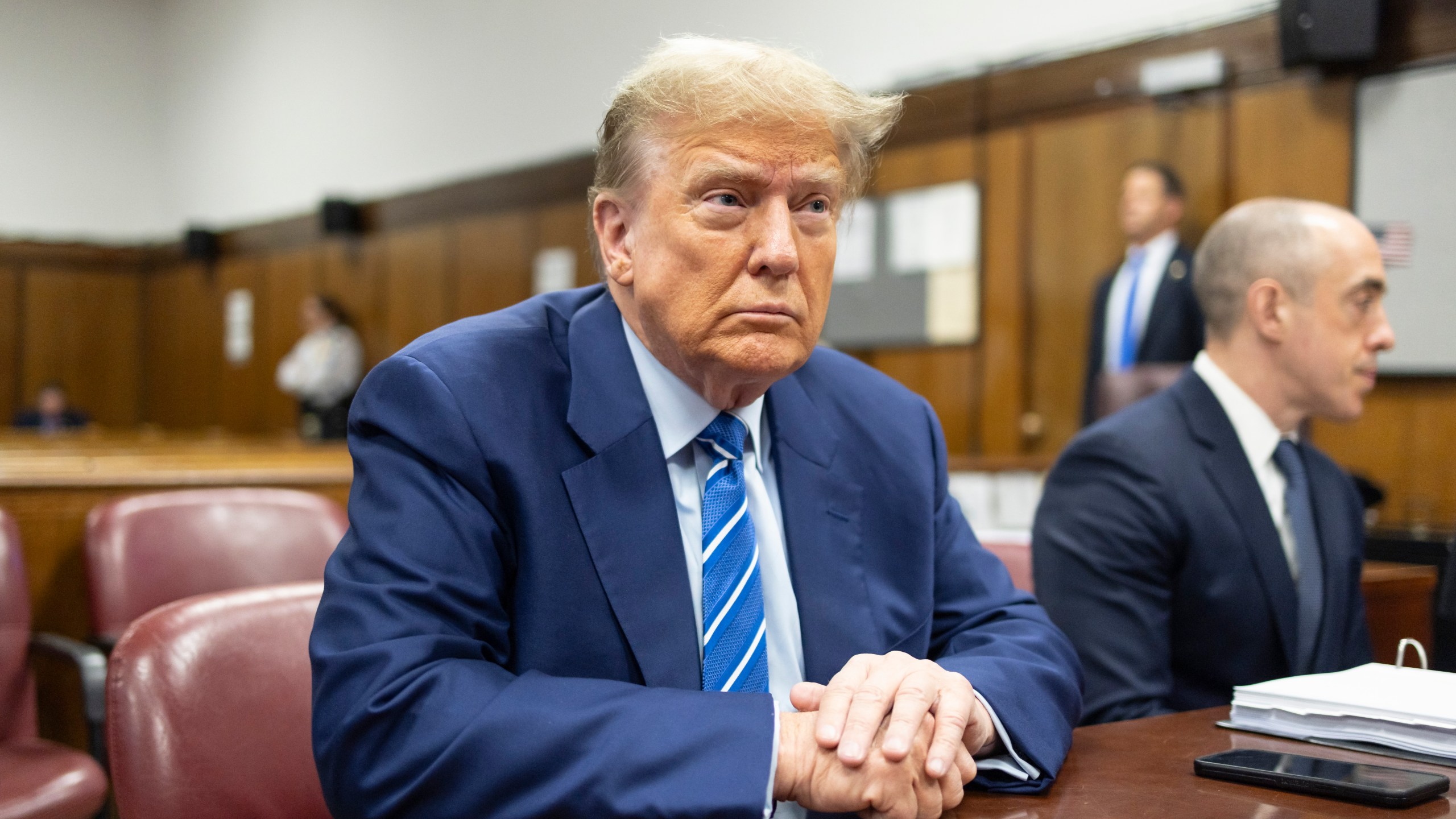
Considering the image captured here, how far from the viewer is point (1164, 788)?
1117 mm

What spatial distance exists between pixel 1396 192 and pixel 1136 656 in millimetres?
3795

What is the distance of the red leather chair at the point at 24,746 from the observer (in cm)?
233

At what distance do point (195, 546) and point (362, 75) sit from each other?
28.6 feet

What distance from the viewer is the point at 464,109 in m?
9.82

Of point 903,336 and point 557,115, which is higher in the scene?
point 557,115

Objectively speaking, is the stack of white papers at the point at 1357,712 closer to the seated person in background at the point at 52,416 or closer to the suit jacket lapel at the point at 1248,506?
the suit jacket lapel at the point at 1248,506

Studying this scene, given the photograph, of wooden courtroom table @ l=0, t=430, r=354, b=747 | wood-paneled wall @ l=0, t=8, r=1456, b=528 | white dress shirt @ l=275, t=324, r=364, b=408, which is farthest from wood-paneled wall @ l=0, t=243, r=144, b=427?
wooden courtroom table @ l=0, t=430, r=354, b=747

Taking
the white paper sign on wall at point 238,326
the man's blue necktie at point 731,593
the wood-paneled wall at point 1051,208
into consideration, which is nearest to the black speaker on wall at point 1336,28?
the wood-paneled wall at point 1051,208

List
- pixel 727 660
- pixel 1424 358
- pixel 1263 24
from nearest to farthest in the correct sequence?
pixel 727 660
pixel 1424 358
pixel 1263 24

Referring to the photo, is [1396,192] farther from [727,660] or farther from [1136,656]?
[727,660]

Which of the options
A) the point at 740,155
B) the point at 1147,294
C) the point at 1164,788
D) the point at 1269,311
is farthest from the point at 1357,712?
the point at 1147,294

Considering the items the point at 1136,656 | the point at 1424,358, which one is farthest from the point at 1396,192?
the point at 1136,656

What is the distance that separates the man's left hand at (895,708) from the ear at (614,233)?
0.53 metres

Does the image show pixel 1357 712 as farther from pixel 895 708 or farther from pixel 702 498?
pixel 702 498
